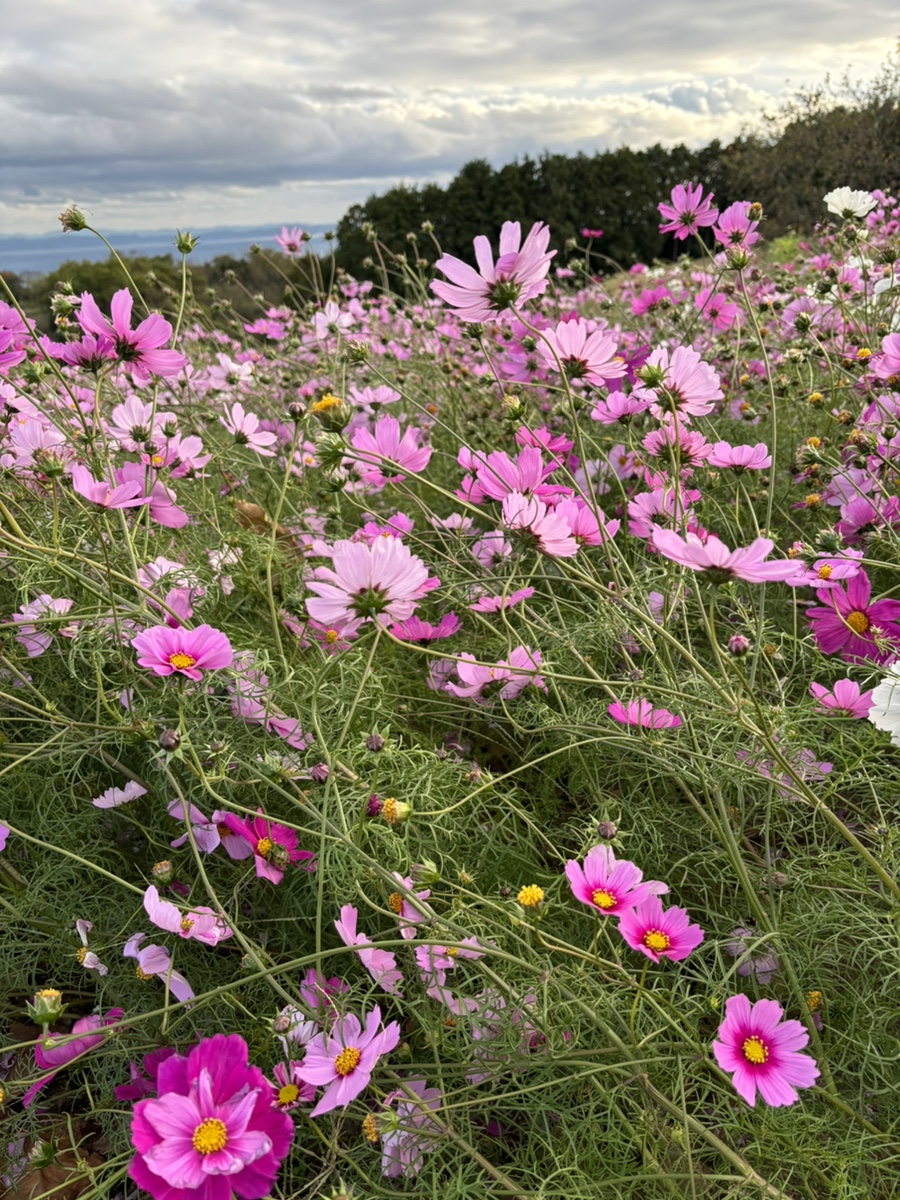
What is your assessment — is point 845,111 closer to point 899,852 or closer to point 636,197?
point 636,197

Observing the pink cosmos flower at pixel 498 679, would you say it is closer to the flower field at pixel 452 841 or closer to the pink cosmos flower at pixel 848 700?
the flower field at pixel 452 841

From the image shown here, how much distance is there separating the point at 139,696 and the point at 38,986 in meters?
0.38

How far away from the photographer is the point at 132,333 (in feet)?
3.73

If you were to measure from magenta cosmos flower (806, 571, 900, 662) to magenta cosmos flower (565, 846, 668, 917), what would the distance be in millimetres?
485

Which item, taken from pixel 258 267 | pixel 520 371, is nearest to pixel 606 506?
pixel 520 371

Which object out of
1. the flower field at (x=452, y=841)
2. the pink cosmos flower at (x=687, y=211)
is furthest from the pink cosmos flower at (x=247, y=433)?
the pink cosmos flower at (x=687, y=211)

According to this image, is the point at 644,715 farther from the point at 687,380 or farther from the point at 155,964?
the point at 155,964

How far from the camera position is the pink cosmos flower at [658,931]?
2.60 ft

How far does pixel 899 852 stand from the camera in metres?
0.96

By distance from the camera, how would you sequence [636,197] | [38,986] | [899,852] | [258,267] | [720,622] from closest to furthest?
[899,852] → [38,986] → [720,622] → [258,267] → [636,197]

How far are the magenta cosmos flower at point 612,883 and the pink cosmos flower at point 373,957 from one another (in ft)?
0.67

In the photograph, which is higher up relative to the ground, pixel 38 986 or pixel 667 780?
pixel 667 780

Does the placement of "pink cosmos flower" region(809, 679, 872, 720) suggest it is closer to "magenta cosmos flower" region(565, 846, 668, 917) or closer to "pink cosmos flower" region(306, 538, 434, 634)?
"magenta cosmos flower" region(565, 846, 668, 917)

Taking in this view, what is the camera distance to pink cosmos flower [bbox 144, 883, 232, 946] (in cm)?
84
